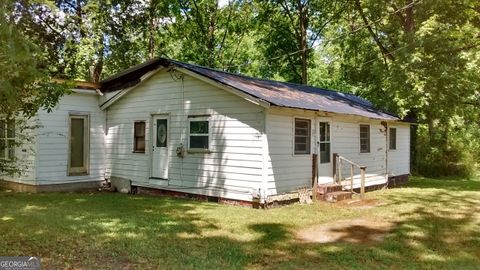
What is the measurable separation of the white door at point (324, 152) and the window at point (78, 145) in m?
7.31

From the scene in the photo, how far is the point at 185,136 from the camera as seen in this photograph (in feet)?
39.0

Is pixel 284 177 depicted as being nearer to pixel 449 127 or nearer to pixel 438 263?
pixel 438 263

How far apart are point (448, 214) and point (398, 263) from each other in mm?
4669

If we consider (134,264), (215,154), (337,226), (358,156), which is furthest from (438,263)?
(358,156)

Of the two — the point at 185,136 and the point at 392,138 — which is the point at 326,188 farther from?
the point at 392,138

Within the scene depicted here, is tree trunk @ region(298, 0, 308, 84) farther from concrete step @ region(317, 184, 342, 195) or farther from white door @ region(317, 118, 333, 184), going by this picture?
concrete step @ region(317, 184, 342, 195)

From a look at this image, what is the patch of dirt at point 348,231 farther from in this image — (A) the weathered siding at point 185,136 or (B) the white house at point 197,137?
(A) the weathered siding at point 185,136

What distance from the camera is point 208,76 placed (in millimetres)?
10859

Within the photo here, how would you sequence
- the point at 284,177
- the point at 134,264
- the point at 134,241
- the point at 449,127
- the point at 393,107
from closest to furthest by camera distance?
the point at 134,264 < the point at 134,241 < the point at 284,177 < the point at 393,107 < the point at 449,127

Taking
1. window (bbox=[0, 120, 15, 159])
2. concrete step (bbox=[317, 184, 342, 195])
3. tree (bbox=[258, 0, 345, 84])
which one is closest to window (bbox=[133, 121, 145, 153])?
window (bbox=[0, 120, 15, 159])

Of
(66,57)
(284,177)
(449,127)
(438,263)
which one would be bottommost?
(438,263)

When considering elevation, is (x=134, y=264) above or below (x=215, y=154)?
below

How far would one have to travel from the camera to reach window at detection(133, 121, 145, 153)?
13.2m

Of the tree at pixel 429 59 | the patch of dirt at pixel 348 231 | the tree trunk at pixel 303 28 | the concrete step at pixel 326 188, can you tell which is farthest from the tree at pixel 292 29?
the patch of dirt at pixel 348 231
